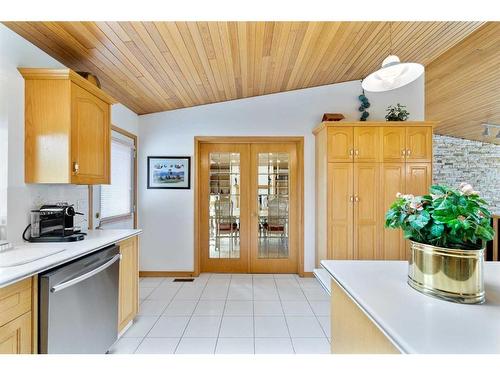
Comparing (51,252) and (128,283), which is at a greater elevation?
(51,252)

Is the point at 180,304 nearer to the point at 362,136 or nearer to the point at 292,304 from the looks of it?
the point at 292,304

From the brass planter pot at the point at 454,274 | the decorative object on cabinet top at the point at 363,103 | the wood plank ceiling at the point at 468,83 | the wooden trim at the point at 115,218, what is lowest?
the wooden trim at the point at 115,218

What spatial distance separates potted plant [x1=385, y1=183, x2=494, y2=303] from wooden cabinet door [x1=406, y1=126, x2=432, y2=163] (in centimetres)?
254

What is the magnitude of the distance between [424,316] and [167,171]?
347cm

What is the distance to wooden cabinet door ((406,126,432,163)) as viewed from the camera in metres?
3.19

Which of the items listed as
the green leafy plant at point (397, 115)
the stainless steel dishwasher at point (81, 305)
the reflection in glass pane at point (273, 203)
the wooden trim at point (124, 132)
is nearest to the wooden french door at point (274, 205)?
the reflection in glass pane at point (273, 203)

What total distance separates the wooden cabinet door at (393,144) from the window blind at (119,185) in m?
3.31

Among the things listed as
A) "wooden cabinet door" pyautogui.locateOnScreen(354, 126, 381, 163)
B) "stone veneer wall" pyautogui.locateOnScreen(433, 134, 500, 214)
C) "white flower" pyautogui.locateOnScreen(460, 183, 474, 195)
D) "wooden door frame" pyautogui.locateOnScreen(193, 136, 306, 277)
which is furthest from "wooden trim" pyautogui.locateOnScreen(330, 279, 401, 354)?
"stone veneer wall" pyautogui.locateOnScreen(433, 134, 500, 214)

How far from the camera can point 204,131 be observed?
3752mm

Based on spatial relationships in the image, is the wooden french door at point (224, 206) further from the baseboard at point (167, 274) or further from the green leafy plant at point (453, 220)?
the green leafy plant at point (453, 220)

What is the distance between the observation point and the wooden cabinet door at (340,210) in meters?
3.18

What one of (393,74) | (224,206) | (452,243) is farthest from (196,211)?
(452,243)

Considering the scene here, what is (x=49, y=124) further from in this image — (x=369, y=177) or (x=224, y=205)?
(x=369, y=177)

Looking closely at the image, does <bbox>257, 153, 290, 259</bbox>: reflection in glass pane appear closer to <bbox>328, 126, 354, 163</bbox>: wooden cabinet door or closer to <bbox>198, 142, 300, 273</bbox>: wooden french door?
<bbox>198, 142, 300, 273</bbox>: wooden french door
